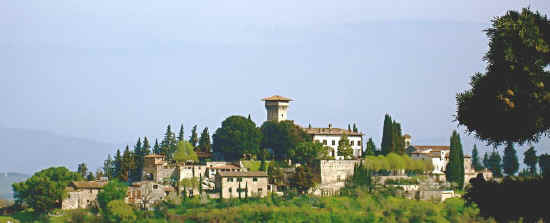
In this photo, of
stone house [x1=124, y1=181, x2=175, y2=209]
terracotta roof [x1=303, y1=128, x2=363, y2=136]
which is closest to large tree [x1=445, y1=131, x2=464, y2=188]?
terracotta roof [x1=303, y1=128, x2=363, y2=136]

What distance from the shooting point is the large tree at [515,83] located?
1143cm

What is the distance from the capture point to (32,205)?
202 feet

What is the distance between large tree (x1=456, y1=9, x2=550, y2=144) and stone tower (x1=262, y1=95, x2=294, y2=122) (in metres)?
67.9

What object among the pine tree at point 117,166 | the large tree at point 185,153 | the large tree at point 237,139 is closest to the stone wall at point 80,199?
the pine tree at point 117,166

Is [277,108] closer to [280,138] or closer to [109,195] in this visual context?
[280,138]

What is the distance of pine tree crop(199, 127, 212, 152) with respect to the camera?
246 feet

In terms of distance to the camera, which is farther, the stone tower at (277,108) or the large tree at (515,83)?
the stone tower at (277,108)

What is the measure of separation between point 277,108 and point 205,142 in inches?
358

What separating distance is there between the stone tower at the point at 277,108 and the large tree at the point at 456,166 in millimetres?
17203

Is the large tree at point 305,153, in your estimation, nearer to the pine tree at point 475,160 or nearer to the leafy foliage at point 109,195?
the leafy foliage at point 109,195

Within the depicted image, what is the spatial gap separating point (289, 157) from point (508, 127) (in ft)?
202

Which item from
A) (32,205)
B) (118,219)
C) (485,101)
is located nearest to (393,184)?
(118,219)

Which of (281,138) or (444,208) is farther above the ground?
(281,138)

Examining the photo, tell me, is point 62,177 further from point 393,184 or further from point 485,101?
point 485,101
